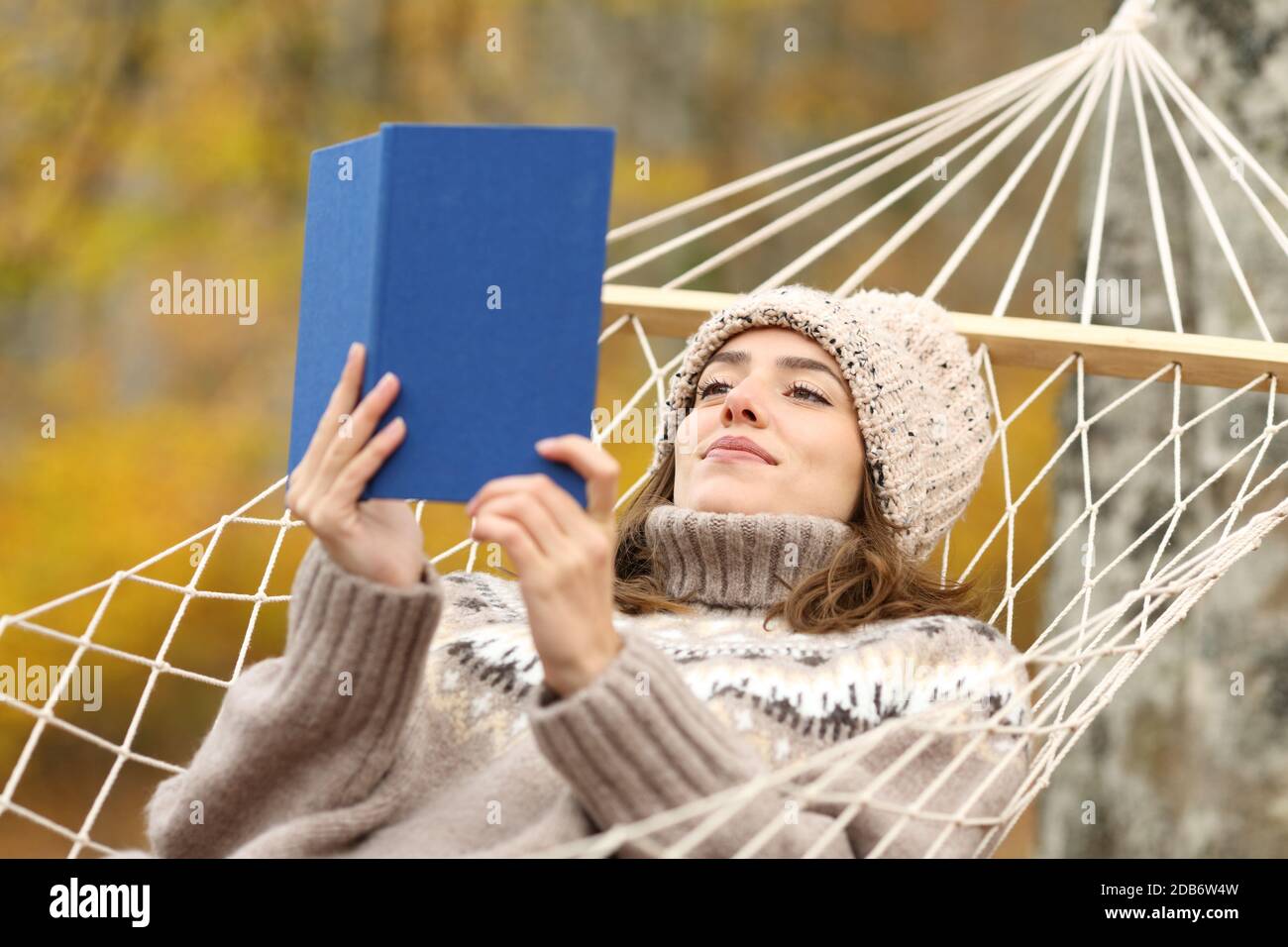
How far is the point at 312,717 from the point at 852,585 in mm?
602

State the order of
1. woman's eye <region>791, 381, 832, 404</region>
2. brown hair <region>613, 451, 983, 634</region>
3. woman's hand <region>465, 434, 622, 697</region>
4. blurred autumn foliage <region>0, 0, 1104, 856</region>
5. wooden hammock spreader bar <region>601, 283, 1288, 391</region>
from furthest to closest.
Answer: blurred autumn foliage <region>0, 0, 1104, 856</region> < wooden hammock spreader bar <region>601, 283, 1288, 391</region> < woman's eye <region>791, 381, 832, 404</region> < brown hair <region>613, 451, 983, 634</region> < woman's hand <region>465, 434, 622, 697</region>

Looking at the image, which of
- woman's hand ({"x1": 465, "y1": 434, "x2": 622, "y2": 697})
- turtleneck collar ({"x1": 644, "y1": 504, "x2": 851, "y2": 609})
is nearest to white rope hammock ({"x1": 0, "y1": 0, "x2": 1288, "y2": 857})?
woman's hand ({"x1": 465, "y1": 434, "x2": 622, "y2": 697})

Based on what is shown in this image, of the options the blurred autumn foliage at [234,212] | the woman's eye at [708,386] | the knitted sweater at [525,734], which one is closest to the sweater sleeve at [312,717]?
the knitted sweater at [525,734]

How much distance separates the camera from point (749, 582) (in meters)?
1.67

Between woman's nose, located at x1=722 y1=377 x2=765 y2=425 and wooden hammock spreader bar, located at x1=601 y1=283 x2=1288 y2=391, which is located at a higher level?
wooden hammock spreader bar, located at x1=601 y1=283 x2=1288 y2=391

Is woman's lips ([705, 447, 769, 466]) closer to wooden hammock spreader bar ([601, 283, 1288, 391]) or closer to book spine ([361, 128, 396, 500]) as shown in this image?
wooden hammock spreader bar ([601, 283, 1288, 391])

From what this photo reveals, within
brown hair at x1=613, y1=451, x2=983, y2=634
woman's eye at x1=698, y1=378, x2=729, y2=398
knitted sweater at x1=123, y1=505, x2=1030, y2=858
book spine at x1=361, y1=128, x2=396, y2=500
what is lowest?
knitted sweater at x1=123, y1=505, x2=1030, y2=858

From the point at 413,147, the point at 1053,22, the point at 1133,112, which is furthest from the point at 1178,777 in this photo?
the point at 1053,22

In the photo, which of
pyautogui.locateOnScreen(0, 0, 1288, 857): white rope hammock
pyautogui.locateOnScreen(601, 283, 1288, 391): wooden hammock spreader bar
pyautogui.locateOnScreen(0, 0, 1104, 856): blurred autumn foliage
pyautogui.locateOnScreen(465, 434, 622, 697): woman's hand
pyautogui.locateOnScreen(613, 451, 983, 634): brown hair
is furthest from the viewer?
pyautogui.locateOnScreen(0, 0, 1104, 856): blurred autumn foliage

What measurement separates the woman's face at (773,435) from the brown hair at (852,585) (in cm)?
5

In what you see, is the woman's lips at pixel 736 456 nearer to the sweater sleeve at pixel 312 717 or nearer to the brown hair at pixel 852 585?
the brown hair at pixel 852 585

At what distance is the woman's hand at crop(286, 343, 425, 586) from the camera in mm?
1146

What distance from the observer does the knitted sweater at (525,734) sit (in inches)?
46.4

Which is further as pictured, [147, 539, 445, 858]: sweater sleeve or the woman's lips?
the woman's lips
